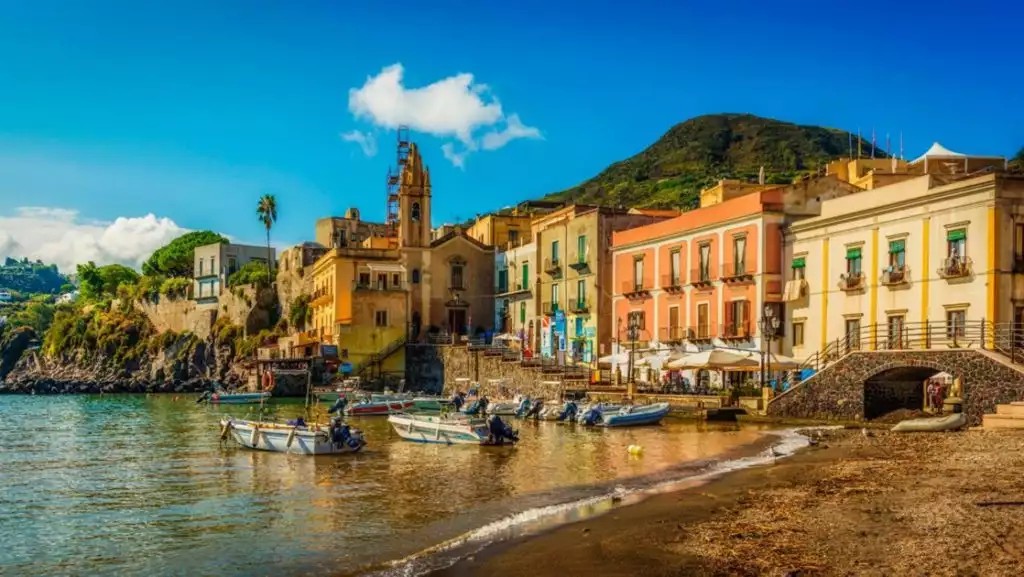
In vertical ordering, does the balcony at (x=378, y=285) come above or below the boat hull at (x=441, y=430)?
above

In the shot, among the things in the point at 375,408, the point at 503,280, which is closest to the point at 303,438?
the point at 375,408

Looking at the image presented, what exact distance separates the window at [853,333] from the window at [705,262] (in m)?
9.31

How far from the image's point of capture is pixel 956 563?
38.8 feet

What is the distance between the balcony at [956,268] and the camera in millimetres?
34531

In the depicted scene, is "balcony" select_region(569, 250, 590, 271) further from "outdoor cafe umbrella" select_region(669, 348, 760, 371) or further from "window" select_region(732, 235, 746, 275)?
"outdoor cafe umbrella" select_region(669, 348, 760, 371)

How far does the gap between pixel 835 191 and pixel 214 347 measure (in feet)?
230

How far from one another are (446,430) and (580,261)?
27.4 m

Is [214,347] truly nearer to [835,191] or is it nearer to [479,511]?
[835,191]

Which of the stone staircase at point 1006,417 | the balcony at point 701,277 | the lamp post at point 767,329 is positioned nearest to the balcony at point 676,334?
the balcony at point 701,277

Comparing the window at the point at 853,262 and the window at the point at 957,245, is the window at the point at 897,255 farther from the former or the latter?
the window at the point at 957,245

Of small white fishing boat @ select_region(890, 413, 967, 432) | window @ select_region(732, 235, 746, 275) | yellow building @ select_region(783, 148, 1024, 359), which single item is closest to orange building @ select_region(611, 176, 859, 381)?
window @ select_region(732, 235, 746, 275)

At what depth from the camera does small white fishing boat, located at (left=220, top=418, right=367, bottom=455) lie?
31219 millimetres

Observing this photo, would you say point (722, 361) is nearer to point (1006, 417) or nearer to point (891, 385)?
point (891, 385)

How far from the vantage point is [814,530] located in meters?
14.8
